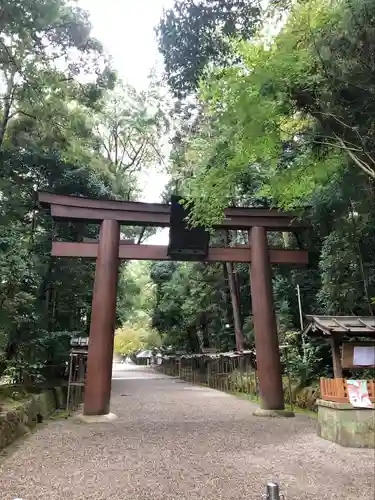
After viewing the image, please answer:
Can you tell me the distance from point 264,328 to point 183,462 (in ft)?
16.1

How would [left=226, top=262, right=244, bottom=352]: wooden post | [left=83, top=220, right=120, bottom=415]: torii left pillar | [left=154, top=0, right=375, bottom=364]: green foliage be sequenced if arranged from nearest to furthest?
[left=154, top=0, right=375, bottom=364]: green foliage, [left=83, top=220, right=120, bottom=415]: torii left pillar, [left=226, top=262, right=244, bottom=352]: wooden post

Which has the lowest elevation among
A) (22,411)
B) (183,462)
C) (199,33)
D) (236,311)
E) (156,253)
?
(183,462)

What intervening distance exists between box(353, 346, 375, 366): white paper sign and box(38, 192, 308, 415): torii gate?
272cm

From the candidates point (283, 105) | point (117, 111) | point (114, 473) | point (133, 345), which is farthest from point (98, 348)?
point (133, 345)

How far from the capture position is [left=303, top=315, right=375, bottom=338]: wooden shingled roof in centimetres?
696

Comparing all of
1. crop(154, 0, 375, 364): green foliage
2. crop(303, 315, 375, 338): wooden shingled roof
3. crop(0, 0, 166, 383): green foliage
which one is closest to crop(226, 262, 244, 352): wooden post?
crop(154, 0, 375, 364): green foliage

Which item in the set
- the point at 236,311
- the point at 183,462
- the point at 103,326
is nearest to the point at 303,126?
the point at 103,326

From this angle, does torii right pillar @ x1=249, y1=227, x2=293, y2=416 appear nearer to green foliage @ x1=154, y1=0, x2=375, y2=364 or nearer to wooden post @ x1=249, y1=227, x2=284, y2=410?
wooden post @ x1=249, y1=227, x2=284, y2=410

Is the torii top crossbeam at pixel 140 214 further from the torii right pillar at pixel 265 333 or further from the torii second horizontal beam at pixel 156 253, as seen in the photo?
the torii second horizontal beam at pixel 156 253

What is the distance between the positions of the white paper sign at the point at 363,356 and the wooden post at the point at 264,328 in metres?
2.71

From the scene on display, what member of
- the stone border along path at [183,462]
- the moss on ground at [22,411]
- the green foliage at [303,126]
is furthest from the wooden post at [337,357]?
the moss on ground at [22,411]

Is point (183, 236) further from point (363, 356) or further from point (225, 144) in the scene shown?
point (363, 356)

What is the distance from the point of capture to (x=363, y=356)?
23.4 ft

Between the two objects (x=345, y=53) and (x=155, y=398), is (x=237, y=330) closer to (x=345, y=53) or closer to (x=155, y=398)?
(x=155, y=398)
